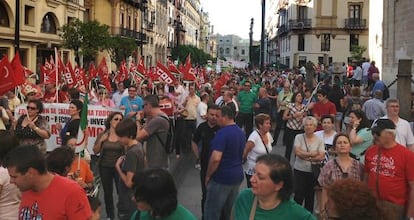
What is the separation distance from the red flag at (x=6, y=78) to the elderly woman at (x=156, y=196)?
771 centimetres

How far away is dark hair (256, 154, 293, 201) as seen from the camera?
3.71 metres

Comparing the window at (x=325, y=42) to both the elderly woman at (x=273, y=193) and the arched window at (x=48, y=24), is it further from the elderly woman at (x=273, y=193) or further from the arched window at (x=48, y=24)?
the elderly woman at (x=273, y=193)

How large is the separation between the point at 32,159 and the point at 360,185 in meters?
2.05

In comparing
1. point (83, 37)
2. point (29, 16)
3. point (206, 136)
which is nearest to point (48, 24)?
point (29, 16)

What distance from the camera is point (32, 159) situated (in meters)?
3.79

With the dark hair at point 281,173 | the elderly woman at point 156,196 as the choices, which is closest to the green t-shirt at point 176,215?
the elderly woman at point 156,196

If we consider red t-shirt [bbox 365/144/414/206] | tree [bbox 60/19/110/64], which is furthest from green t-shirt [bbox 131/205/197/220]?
tree [bbox 60/19/110/64]

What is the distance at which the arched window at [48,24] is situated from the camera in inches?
1366

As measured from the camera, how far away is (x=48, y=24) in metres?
35.5

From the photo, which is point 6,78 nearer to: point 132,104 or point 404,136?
point 132,104

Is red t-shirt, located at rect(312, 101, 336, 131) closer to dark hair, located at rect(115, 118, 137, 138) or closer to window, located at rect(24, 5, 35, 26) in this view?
dark hair, located at rect(115, 118, 137, 138)

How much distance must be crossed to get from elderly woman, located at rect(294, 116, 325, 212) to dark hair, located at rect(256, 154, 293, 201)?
11.3ft

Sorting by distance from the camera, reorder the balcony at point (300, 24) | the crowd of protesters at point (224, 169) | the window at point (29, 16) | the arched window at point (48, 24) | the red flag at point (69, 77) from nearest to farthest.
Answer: the crowd of protesters at point (224, 169) → the red flag at point (69, 77) → the window at point (29, 16) → the arched window at point (48, 24) → the balcony at point (300, 24)

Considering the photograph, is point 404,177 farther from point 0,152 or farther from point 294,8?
point 294,8
